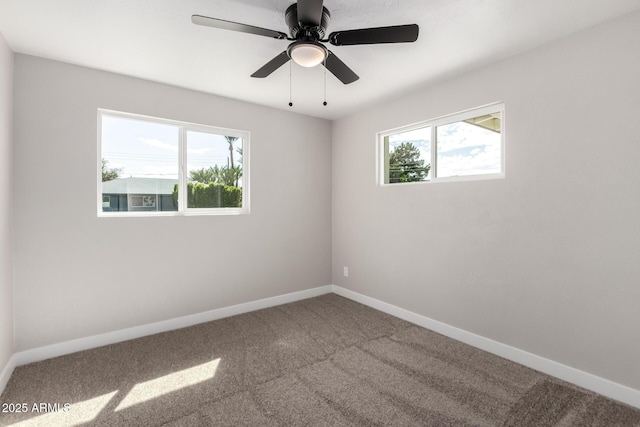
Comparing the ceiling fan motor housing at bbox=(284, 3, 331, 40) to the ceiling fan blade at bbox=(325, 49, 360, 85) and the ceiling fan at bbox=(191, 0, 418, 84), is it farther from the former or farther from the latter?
the ceiling fan blade at bbox=(325, 49, 360, 85)

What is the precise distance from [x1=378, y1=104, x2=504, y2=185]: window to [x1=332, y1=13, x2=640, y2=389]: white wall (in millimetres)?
120

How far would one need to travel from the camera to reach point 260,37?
2.17 m

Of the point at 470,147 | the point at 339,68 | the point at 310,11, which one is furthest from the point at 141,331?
the point at 470,147

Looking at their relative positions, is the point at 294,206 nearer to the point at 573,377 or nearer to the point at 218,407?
the point at 218,407

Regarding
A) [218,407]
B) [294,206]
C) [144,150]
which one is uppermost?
[144,150]

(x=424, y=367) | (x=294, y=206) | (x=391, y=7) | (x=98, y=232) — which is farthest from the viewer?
(x=294, y=206)

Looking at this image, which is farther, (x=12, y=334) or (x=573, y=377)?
(x=12, y=334)

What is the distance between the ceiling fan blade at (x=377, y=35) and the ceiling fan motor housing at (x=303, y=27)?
0.08 metres

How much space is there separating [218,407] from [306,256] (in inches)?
91.6

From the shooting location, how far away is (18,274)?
7.91 ft

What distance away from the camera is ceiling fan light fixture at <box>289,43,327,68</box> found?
5.62 feet

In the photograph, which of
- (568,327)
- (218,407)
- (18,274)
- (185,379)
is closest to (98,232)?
(18,274)

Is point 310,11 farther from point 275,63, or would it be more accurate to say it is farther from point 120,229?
point 120,229

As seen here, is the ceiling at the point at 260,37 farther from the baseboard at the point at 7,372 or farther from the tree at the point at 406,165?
the baseboard at the point at 7,372
